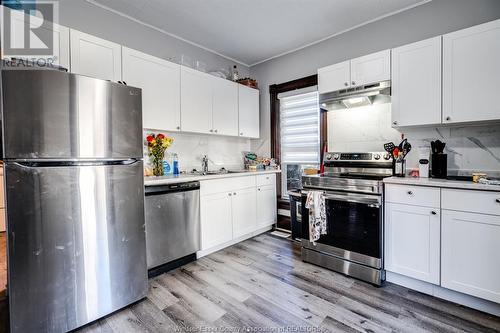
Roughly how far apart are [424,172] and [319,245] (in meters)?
1.23

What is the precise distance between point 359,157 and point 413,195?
30.5 inches

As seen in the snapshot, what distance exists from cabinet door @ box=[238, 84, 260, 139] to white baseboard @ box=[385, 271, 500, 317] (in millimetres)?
A: 2547

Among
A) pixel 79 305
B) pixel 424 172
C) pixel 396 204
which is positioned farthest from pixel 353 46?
pixel 79 305

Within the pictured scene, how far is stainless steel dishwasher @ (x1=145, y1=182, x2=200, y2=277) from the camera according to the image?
2.28 meters

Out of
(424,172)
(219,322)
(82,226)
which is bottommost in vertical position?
(219,322)

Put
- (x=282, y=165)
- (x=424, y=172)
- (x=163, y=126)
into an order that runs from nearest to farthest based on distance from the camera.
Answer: (x=424, y=172) < (x=163, y=126) < (x=282, y=165)

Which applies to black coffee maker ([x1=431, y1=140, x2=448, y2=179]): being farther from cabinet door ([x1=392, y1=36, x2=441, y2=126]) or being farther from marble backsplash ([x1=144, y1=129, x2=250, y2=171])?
marble backsplash ([x1=144, y1=129, x2=250, y2=171])

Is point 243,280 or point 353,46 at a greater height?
point 353,46

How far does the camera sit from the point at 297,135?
3.75 m

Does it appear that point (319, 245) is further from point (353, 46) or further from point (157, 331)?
point (353, 46)

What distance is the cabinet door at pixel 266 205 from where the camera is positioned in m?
3.49

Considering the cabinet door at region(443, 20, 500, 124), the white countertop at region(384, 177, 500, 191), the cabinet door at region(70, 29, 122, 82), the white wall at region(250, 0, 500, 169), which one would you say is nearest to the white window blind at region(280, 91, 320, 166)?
the white wall at region(250, 0, 500, 169)

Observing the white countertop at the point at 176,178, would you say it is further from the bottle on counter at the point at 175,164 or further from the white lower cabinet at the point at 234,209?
the bottle on counter at the point at 175,164

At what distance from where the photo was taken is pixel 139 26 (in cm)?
288
